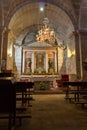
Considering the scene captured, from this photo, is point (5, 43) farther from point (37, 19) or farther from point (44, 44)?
point (44, 44)

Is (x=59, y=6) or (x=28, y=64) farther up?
(x=59, y=6)

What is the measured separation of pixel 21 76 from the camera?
14773 millimetres

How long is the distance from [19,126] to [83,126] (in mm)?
1160

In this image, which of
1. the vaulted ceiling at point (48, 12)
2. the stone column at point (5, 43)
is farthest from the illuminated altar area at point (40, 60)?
the stone column at point (5, 43)

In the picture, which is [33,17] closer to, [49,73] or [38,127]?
[49,73]

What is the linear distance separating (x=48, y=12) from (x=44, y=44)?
304 cm

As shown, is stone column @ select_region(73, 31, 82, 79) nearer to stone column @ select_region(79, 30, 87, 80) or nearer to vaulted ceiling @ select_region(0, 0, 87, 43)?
stone column @ select_region(79, 30, 87, 80)

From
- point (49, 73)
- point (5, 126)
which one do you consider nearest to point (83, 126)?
point (5, 126)

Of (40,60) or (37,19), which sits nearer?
(37,19)

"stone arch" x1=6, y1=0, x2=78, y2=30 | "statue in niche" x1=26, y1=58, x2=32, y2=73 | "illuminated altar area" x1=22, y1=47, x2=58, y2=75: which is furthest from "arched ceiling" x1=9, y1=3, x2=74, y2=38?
"statue in niche" x1=26, y1=58, x2=32, y2=73

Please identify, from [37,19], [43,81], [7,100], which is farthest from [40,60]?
[7,100]

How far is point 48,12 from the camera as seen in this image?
13953 mm

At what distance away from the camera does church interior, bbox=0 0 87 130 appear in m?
11.6

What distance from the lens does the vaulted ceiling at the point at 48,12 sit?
38.3 ft
